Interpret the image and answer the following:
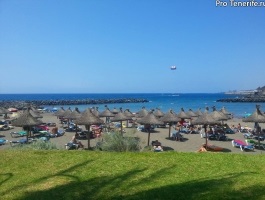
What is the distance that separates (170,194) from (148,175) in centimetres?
144

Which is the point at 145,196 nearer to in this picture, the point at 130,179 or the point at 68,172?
the point at 130,179

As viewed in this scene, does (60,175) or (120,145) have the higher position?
(60,175)

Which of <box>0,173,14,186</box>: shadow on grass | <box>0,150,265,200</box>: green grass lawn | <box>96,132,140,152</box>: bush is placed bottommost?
<box>96,132,140,152</box>: bush

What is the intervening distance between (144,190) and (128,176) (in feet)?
3.69

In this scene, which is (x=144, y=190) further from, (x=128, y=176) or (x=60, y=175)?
(x=60, y=175)

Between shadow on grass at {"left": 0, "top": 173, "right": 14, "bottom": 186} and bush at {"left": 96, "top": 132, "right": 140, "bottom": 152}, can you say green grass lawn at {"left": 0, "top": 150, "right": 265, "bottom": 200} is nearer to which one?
shadow on grass at {"left": 0, "top": 173, "right": 14, "bottom": 186}

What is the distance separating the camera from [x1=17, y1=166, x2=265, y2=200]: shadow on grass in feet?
18.8

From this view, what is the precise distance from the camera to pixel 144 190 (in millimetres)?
6160

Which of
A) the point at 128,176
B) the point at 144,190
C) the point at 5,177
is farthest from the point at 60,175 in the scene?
the point at 144,190

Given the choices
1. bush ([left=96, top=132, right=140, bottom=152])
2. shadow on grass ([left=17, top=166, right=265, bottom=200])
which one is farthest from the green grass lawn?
bush ([left=96, top=132, right=140, bottom=152])

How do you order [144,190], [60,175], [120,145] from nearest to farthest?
[144,190] < [60,175] < [120,145]

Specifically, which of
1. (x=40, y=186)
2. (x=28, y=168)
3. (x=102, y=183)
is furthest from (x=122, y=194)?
(x=28, y=168)

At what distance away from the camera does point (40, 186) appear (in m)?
6.61

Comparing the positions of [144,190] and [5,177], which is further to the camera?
[5,177]
